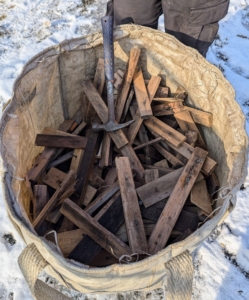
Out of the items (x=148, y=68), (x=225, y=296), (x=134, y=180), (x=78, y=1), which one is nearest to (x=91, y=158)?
(x=134, y=180)

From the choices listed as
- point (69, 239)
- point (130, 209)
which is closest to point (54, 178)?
point (69, 239)

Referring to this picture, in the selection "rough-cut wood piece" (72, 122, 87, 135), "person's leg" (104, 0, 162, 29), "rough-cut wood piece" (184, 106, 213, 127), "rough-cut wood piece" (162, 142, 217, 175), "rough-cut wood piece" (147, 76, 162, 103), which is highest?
"person's leg" (104, 0, 162, 29)

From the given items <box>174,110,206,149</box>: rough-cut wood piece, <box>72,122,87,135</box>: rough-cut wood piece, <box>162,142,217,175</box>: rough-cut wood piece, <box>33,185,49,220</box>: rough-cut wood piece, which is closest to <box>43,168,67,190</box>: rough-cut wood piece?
<box>33,185,49,220</box>: rough-cut wood piece

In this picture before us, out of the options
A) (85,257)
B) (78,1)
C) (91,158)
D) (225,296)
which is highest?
(78,1)

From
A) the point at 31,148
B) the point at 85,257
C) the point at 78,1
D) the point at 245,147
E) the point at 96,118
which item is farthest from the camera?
the point at 78,1

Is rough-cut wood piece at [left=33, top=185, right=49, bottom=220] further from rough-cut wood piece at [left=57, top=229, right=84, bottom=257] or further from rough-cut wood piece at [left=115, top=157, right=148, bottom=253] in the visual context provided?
rough-cut wood piece at [left=115, top=157, right=148, bottom=253]

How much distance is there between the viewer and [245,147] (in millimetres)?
1629

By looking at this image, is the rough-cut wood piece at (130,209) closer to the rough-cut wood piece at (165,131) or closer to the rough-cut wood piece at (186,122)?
the rough-cut wood piece at (165,131)

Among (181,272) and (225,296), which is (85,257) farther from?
(225,296)

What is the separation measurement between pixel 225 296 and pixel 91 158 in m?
1.24

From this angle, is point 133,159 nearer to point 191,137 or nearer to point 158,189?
point 158,189

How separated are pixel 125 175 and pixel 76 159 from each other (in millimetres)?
406

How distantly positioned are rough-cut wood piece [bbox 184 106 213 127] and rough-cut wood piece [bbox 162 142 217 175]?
0.19 metres

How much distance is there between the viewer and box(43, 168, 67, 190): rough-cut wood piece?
2104mm
